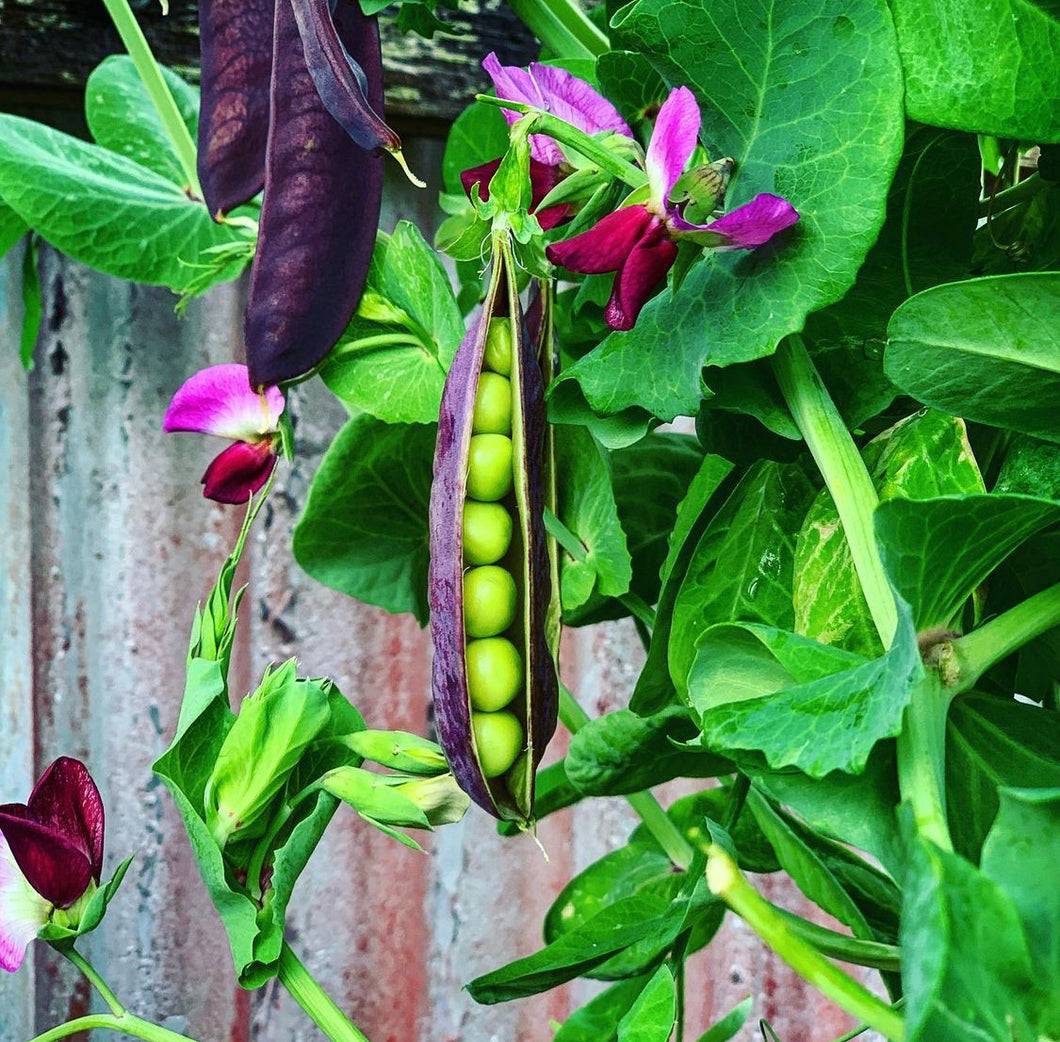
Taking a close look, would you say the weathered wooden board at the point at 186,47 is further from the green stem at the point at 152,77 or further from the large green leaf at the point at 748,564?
the large green leaf at the point at 748,564

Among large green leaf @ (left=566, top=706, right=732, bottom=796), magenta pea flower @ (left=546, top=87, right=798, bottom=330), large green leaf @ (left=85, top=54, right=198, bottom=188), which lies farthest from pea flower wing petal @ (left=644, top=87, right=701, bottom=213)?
large green leaf @ (left=85, top=54, right=198, bottom=188)

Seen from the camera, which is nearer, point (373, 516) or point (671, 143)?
point (671, 143)

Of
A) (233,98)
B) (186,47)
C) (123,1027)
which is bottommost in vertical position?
(123,1027)

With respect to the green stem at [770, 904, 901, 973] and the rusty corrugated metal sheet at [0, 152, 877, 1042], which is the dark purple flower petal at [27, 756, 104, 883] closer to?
the green stem at [770, 904, 901, 973]

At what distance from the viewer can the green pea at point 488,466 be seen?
7.9 inches

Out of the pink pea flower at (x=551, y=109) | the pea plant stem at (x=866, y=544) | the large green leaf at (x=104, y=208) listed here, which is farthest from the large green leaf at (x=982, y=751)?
the large green leaf at (x=104, y=208)

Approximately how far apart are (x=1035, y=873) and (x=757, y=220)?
0.34 feet

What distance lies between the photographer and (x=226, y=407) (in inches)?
10.7

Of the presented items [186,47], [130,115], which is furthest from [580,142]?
[186,47]

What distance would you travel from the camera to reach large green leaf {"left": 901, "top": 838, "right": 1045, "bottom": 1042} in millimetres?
113

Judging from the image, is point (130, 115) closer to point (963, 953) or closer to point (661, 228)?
point (661, 228)

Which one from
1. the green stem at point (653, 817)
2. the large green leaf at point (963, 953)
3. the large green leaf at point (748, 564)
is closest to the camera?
the large green leaf at point (963, 953)

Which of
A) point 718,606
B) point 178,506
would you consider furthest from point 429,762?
point 178,506

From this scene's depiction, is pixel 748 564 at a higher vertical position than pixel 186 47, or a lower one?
lower
